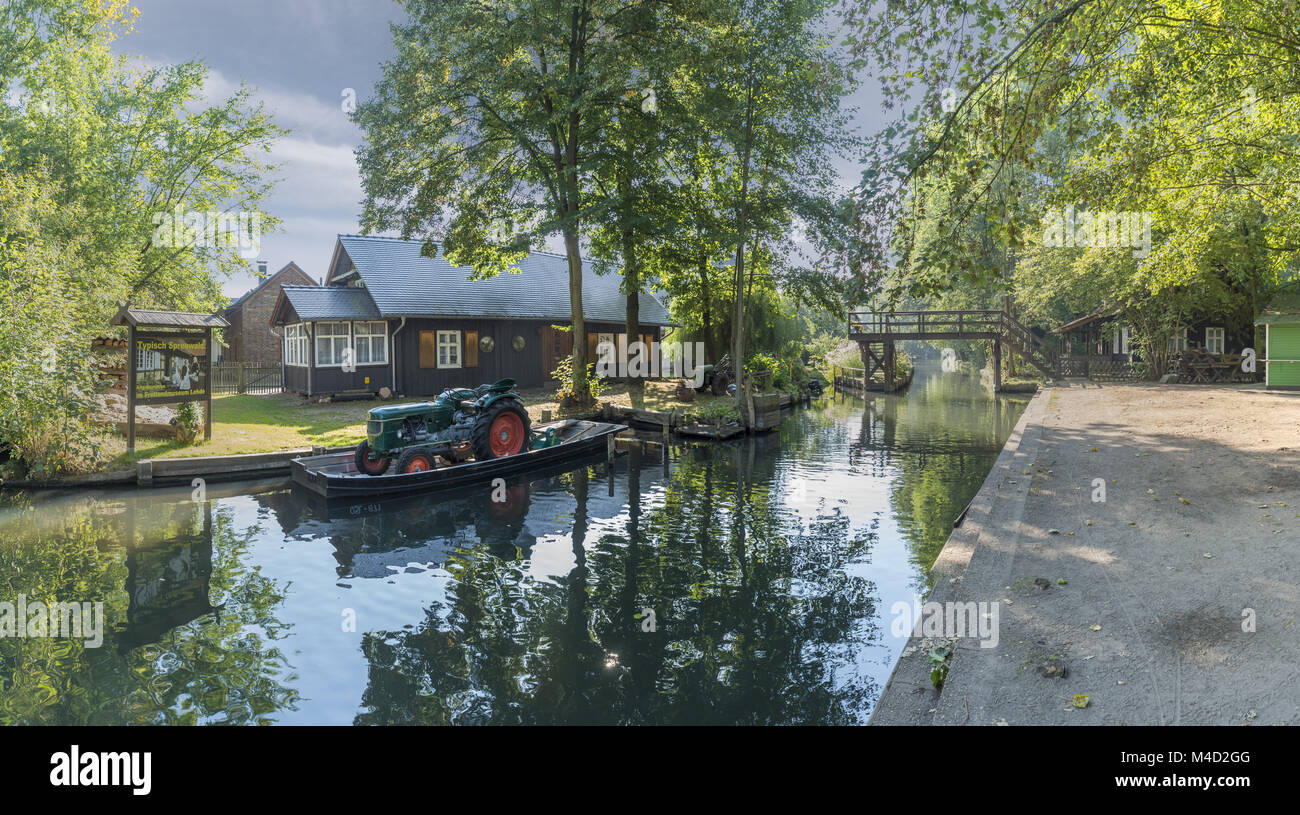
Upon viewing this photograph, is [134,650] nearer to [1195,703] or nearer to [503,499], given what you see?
[503,499]

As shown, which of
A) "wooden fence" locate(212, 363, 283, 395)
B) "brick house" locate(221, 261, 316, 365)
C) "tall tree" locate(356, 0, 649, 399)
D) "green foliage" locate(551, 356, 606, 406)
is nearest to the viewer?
"tall tree" locate(356, 0, 649, 399)

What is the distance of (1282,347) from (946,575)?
28.6 meters

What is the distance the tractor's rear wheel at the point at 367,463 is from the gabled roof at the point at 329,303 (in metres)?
A: 14.5

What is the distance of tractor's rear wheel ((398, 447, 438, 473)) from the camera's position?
12.7 meters

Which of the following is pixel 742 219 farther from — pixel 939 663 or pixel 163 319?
pixel 939 663

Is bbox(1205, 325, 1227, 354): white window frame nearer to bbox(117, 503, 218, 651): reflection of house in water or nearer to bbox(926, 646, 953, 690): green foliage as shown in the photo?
bbox(926, 646, 953, 690): green foliage

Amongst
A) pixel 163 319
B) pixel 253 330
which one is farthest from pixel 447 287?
pixel 253 330

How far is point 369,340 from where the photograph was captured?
26484 mm

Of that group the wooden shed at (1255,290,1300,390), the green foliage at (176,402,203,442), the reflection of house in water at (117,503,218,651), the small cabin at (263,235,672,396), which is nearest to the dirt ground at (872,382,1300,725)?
the reflection of house in water at (117,503,218,651)

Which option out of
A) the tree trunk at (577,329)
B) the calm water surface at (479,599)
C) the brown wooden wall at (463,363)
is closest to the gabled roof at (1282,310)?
the calm water surface at (479,599)

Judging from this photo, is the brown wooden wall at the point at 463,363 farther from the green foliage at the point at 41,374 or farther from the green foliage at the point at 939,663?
the green foliage at the point at 939,663

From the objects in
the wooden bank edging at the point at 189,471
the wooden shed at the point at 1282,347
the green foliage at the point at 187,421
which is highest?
the wooden shed at the point at 1282,347

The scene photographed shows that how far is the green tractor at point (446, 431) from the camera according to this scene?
12742mm

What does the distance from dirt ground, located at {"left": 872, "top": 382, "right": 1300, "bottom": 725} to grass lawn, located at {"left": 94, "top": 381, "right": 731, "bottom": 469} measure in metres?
13.1
